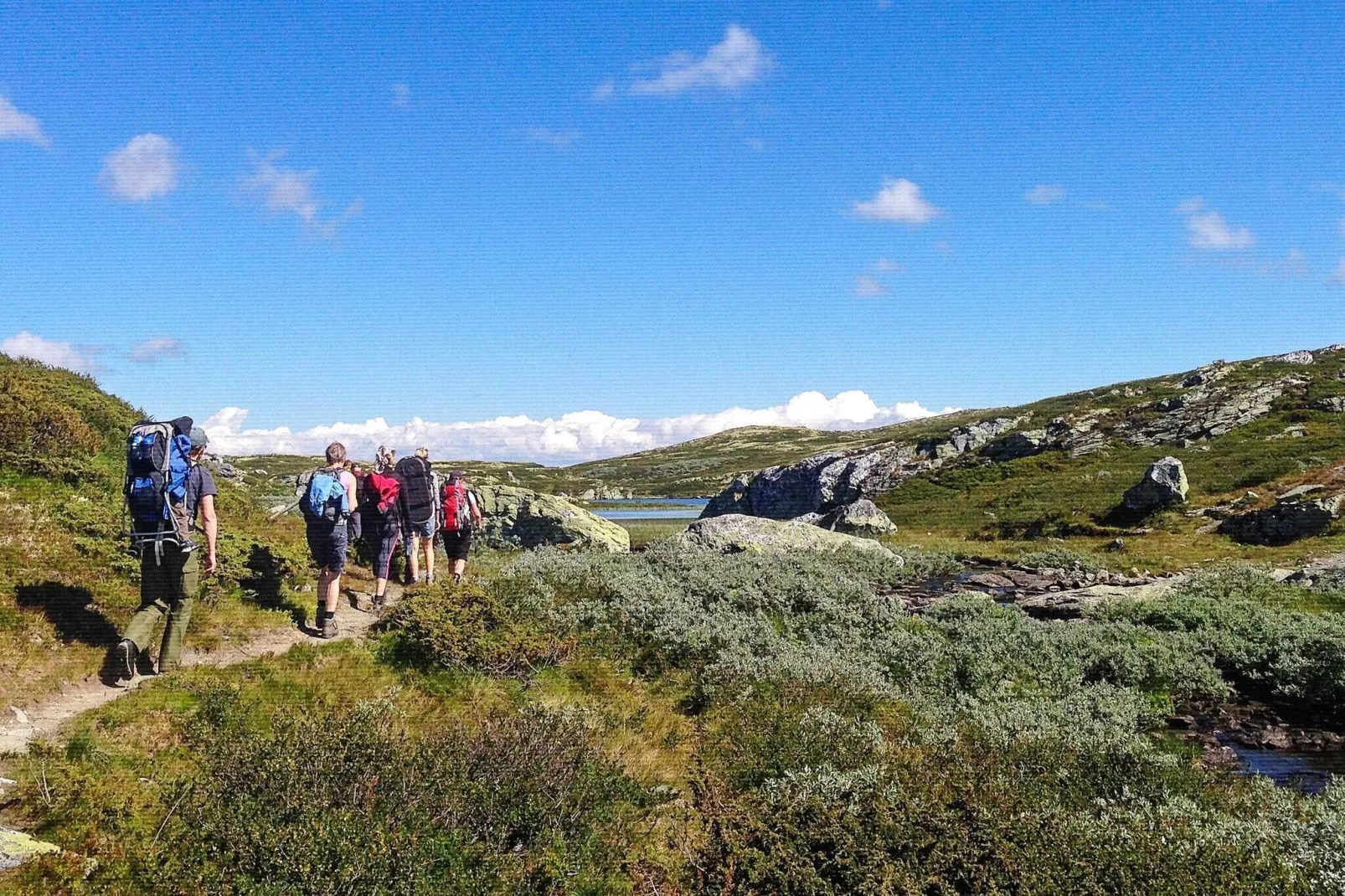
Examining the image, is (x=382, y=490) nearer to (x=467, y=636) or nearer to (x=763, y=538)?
(x=467, y=636)

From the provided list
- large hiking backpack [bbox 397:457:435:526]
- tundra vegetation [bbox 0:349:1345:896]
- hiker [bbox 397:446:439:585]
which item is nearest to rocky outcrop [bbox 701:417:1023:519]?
tundra vegetation [bbox 0:349:1345:896]

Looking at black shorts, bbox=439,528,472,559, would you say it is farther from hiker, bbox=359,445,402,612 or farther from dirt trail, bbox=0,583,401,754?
dirt trail, bbox=0,583,401,754

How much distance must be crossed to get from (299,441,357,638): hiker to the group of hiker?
1 centimetres

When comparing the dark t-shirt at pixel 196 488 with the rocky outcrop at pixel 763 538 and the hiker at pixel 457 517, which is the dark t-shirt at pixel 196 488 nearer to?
the hiker at pixel 457 517

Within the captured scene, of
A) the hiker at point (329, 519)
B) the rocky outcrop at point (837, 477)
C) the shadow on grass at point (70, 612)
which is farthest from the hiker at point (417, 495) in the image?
the rocky outcrop at point (837, 477)

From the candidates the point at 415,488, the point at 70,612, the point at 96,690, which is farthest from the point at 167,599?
the point at 415,488

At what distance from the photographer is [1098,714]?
10.8 meters

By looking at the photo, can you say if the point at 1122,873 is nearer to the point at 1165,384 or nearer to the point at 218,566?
the point at 218,566

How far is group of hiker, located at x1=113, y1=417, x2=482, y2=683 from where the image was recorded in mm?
8250

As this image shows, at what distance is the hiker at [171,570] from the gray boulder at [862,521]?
3459cm

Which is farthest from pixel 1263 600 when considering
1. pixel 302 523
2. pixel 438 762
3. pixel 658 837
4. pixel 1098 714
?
pixel 302 523

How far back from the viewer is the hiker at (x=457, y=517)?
550 inches

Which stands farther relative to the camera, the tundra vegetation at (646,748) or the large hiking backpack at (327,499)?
the large hiking backpack at (327,499)

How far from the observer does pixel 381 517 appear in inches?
497
